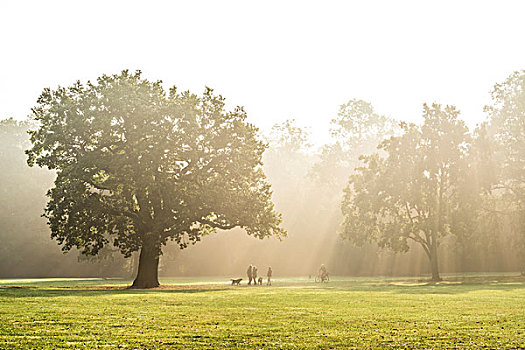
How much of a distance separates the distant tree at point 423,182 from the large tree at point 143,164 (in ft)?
47.5

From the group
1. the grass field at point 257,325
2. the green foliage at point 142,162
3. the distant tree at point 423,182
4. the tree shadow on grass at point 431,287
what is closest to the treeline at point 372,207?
the distant tree at point 423,182

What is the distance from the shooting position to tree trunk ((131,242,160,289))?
36.4 metres

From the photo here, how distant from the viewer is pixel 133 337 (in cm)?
1179

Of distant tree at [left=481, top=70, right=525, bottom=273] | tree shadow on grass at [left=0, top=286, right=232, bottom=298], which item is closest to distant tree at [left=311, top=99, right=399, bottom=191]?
distant tree at [left=481, top=70, right=525, bottom=273]

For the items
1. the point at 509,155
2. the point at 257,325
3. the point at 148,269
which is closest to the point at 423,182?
the point at 509,155

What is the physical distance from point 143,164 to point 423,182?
24872 millimetres

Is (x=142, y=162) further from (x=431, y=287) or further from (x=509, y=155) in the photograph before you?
(x=509, y=155)

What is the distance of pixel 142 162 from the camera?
34.1 metres

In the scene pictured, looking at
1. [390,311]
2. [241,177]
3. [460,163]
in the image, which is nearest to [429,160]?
[460,163]

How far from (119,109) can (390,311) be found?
2230 centimetres

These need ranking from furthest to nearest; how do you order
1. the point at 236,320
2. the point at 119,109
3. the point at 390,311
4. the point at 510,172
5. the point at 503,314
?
the point at 510,172 < the point at 119,109 < the point at 390,311 < the point at 503,314 < the point at 236,320

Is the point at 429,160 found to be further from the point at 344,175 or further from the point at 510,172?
the point at 344,175

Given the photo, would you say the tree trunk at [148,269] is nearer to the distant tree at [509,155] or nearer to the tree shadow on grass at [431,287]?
the tree shadow on grass at [431,287]

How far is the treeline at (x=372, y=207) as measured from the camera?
161 ft
